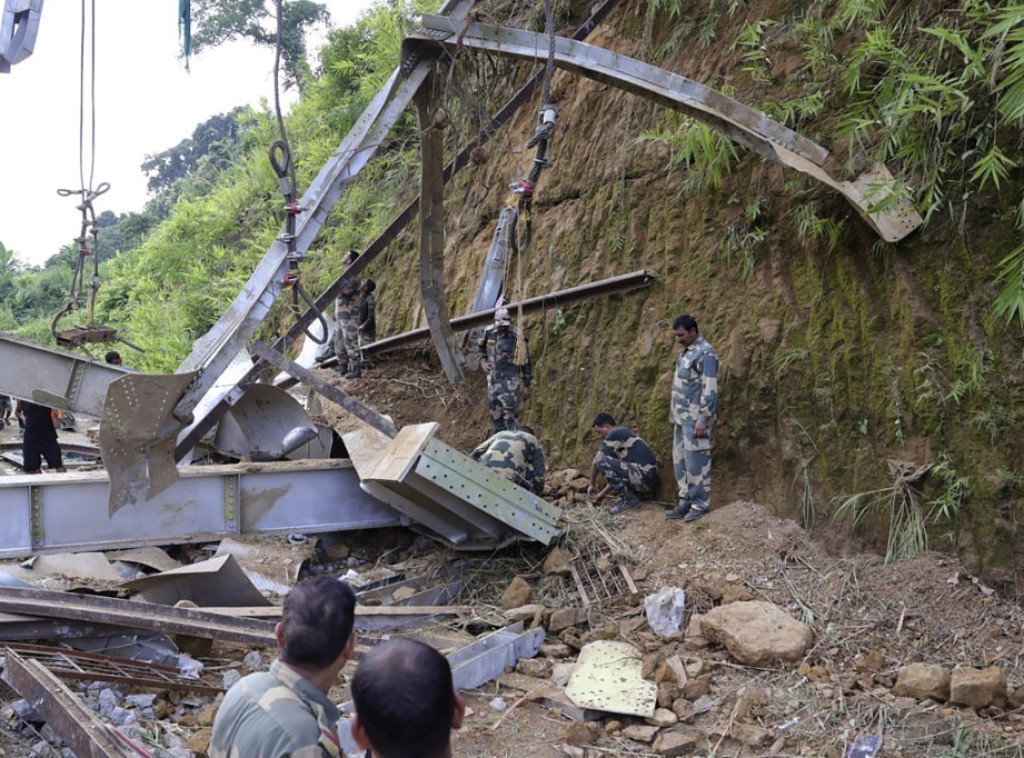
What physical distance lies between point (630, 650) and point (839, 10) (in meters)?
5.72

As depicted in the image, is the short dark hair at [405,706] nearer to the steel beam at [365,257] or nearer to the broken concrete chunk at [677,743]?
the broken concrete chunk at [677,743]

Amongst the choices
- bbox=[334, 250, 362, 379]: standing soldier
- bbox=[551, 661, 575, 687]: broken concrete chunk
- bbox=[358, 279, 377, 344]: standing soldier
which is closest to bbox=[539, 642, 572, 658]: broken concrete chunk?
bbox=[551, 661, 575, 687]: broken concrete chunk

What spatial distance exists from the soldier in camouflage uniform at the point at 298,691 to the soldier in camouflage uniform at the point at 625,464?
5878 millimetres

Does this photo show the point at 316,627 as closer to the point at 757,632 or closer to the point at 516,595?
the point at 757,632

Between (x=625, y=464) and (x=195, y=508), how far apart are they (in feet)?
12.7

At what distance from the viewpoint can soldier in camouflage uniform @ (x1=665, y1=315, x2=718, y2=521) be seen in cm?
747

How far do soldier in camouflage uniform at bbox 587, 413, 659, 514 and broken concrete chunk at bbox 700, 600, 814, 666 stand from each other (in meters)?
2.15

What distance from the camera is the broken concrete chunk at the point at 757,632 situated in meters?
5.62

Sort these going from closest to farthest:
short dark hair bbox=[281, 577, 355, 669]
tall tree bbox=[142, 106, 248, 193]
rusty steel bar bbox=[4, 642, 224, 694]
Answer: short dark hair bbox=[281, 577, 355, 669] → rusty steel bar bbox=[4, 642, 224, 694] → tall tree bbox=[142, 106, 248, 193]

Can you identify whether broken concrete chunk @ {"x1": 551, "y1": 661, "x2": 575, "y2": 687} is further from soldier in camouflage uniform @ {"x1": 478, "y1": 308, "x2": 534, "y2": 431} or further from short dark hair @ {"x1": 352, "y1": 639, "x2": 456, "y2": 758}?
short dark hair @ {"x1": 352, "y1": 639, "x2": 456, "y2": 758}

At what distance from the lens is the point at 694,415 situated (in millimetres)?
7582

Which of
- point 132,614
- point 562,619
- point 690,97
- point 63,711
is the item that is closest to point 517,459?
point 562,619

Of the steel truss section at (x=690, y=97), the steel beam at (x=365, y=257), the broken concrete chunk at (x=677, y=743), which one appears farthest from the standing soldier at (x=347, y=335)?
the broken concrete chunk at (x=677, y=743)

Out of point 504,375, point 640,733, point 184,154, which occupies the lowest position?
point 640,733
